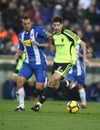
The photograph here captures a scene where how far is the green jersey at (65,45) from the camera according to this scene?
48.9 ft

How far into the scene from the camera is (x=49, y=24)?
23.8m

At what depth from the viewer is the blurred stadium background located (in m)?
22.7

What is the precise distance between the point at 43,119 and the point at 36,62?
3.18 m

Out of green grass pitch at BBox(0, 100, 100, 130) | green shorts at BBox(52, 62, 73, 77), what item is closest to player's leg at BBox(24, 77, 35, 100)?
green shorts at BBox(52, 62, 73, 77)

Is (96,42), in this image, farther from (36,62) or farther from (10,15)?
(36,62)

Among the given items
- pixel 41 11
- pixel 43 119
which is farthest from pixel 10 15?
pixel 43 119

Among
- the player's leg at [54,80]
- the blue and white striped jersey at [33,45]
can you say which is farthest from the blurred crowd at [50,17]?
the player's leg at [54,80]

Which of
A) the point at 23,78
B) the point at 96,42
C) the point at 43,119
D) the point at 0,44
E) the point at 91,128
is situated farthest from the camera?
the point at 96,42

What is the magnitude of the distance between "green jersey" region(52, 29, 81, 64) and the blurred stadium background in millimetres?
7548

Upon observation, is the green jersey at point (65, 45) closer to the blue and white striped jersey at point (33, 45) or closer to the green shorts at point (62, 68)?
the green shorts at point (62, 68)

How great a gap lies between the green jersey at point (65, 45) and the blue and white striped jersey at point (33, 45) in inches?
24.3

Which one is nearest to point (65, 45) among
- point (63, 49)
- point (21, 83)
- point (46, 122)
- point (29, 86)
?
point (63, 49)

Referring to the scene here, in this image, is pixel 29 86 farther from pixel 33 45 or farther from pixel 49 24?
pixel 33 45

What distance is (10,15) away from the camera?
77.0 ft
